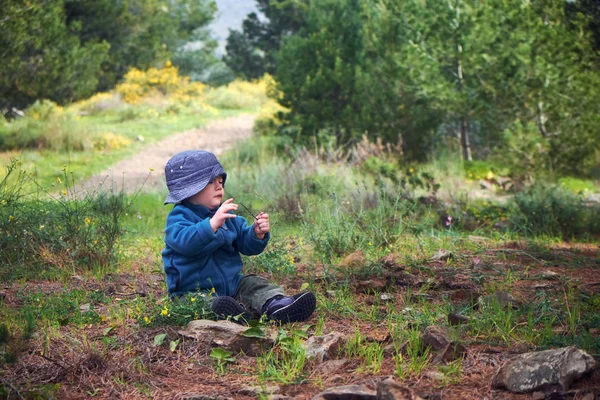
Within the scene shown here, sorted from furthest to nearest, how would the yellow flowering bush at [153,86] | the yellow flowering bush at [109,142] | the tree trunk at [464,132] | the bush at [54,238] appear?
1. the yellow flowering bush at [153,86]
2. the yellow flowering bush at [109,142]
3. the tree trunk at [464,132]
4. the bush at [54,238]

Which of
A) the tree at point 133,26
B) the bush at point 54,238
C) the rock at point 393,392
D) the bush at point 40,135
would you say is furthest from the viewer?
the tree at point 133,26

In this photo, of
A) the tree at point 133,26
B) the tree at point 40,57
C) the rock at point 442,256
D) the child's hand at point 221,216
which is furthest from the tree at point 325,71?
the child's hand at point 221,216

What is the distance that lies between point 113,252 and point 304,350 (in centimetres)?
266

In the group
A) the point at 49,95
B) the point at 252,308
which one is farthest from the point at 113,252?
the point at 49,95

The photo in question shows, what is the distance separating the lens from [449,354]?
3248 millimetres

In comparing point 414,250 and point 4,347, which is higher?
point 4,347

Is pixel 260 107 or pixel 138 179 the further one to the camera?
pixel 260 107

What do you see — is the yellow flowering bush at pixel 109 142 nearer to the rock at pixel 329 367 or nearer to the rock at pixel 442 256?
the rock at pixel 442 256

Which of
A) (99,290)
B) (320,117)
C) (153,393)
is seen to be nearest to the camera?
(153,393)

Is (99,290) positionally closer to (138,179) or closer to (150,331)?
(150,331)

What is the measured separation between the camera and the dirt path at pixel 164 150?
40.5 ft

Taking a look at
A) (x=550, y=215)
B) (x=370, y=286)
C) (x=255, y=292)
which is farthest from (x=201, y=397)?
(x=550, y=215)

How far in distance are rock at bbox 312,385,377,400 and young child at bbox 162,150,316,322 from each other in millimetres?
1054

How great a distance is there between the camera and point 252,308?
162 inches
